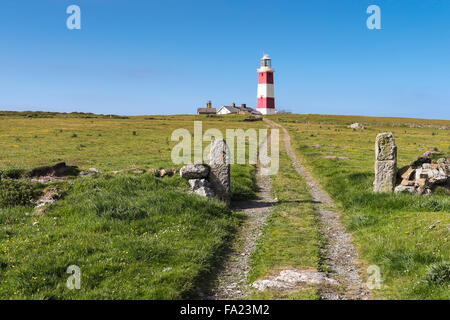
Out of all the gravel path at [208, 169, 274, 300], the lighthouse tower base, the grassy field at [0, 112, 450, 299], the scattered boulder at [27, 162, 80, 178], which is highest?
the lighthouse tower base

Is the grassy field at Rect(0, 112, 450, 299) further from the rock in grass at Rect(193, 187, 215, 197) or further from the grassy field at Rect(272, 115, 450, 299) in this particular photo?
the rock in grass at Rect(193, 187, 215, 197)

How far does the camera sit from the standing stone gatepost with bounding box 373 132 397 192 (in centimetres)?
1570

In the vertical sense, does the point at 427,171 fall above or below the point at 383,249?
above

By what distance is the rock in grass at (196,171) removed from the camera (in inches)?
635

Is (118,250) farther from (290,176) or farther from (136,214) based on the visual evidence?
(290,176)

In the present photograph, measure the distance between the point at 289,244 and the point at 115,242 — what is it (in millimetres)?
4857

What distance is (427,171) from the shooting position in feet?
52.4

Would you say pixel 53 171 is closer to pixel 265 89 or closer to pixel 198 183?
pixel 198 183

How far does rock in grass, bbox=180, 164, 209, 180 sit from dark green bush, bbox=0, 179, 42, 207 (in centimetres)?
582

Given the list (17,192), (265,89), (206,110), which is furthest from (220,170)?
(206,110)

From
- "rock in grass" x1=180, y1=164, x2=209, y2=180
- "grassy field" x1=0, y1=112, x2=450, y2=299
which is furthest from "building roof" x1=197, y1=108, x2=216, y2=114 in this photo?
"rock in grass" x1=180, y1=164, x2=209, y2=180
